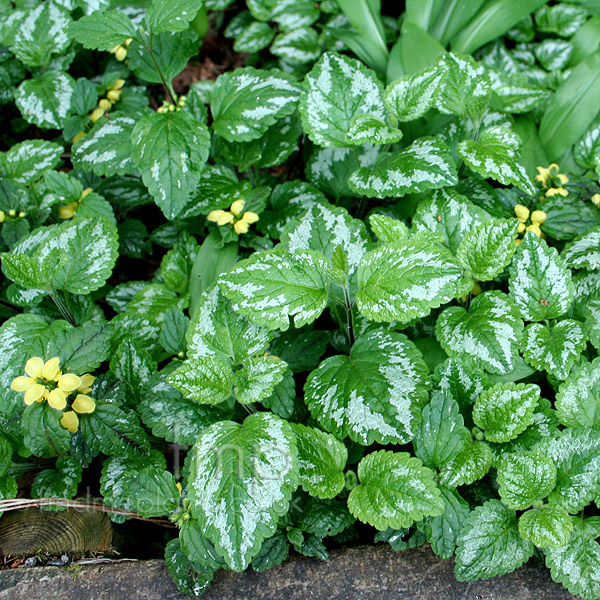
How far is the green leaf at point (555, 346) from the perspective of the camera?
1.75 metres

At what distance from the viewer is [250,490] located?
58.7 inches

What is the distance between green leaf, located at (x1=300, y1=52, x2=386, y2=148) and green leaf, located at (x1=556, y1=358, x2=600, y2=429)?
1.24 meters

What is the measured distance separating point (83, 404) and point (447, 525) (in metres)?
1.19

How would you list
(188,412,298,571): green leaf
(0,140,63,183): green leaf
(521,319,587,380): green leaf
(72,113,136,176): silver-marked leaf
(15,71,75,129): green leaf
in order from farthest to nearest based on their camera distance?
1. (15,71,75,129): green leaf
2. (0,140,63,183): green leaf
3. (72,113,136,176): silver-marked leaf
4. (521,319,587,380): green leaf
5. (188,412,298,571): green leaf

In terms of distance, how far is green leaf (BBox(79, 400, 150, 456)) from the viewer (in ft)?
5.73

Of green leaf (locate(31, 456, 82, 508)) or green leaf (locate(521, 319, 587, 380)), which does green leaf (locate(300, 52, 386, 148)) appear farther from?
green leaf (locate(31, 456, 82, 508))

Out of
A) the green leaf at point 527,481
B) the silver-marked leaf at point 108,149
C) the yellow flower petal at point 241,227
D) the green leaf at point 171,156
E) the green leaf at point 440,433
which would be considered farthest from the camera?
the silver-marked leaf at point 108,149

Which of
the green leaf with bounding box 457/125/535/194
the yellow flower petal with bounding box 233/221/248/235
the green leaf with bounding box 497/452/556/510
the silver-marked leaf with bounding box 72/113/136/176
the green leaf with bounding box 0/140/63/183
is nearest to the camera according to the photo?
the green leaf with bounding box 497/452/556/510

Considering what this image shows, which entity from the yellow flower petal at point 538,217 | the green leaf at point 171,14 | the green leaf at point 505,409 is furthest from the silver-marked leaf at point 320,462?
the green leaf at point 171,14

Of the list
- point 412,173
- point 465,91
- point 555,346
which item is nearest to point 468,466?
point 555,346

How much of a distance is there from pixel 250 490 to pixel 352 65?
1.73m

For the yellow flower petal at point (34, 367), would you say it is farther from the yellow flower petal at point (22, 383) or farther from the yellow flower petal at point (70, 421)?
the yellow flower petal at point (70, 421)

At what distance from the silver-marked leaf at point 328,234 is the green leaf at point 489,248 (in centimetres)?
37

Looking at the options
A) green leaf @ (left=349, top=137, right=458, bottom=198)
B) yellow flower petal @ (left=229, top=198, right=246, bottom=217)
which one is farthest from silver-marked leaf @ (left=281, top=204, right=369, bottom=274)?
yellow flower petal @ (left=229, top=198, right=246, bottom=217)
